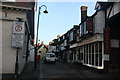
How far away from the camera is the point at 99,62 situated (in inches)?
849

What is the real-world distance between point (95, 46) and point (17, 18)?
9.92 meters

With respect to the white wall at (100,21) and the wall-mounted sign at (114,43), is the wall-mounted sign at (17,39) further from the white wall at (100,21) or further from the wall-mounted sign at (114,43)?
the white wall at (100,21)

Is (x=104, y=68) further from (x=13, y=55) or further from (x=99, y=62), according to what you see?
(x=13, y=55)

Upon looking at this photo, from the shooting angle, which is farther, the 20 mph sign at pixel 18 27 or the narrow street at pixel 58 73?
the narrow street at pixel 58 73

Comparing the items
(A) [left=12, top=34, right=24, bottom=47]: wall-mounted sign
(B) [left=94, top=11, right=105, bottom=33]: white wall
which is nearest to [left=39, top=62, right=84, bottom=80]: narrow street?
(A) [left=12, top=34, right=24, bottom=47]: wall-mounted sign

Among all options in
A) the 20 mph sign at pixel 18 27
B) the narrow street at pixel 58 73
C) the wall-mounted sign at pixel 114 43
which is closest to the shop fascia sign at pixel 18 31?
the 20 mph sign at pixel 18 27

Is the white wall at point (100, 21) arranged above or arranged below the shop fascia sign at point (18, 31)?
above

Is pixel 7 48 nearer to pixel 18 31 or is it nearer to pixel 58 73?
pixel 18 31

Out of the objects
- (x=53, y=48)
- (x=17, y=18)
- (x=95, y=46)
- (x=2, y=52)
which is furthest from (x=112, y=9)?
(x=53, y=48)

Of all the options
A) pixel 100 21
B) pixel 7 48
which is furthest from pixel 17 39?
pixel 100 21

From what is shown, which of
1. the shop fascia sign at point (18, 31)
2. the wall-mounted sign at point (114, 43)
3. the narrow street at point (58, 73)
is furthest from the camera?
the wall-mounted sign at point (114, 43)

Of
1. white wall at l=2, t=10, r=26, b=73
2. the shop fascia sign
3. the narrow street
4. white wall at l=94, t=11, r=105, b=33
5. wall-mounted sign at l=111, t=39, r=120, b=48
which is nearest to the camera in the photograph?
the shop fascia sign

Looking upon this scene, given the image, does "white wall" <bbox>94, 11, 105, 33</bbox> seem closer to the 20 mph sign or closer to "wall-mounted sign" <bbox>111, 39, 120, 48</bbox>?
"wall-mounted sign" <bbox>111, 39, 120, 48</bbox>

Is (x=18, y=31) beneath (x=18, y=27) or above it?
beneath
